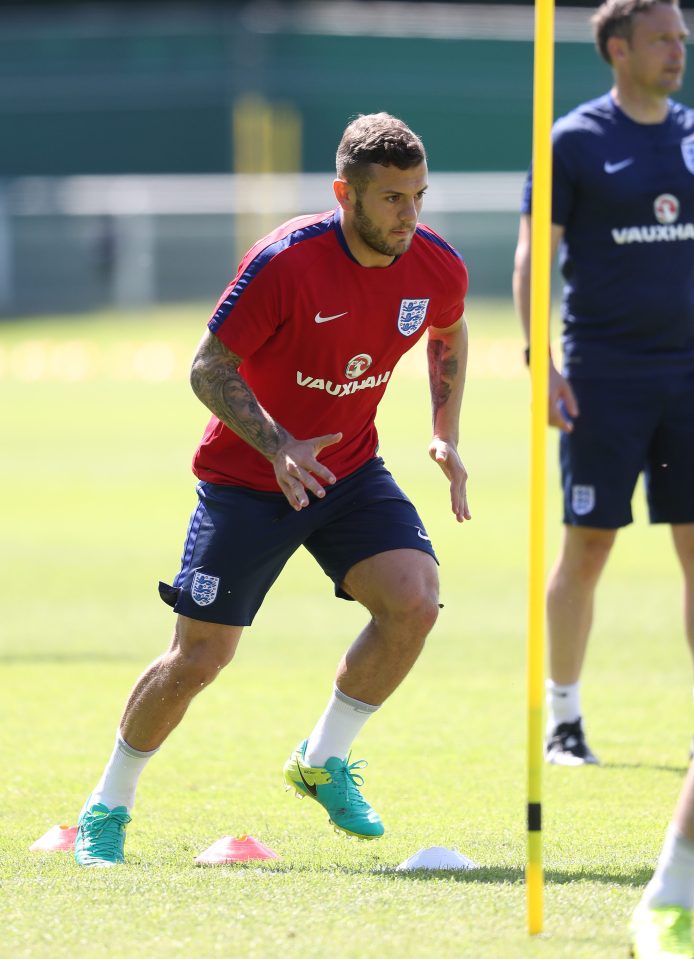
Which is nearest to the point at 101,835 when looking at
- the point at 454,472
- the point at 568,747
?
the point at 454,472

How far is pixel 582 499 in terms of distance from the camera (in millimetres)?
6754

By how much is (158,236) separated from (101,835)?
3368 centimetres

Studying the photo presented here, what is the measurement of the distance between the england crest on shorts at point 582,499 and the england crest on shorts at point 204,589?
6.63ft

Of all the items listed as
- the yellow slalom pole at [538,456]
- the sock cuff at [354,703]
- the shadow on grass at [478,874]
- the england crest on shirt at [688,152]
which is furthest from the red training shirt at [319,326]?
the england crest on shirt at [688,152]

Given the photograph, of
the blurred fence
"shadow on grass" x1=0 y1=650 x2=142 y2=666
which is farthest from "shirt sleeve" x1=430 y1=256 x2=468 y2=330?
the blurred fence

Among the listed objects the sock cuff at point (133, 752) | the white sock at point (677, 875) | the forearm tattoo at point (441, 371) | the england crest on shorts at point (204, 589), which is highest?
the forearm tattoo at point (441, 371)

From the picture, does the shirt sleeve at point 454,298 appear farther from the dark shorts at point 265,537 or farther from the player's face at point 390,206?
the dark shorts at point 265,537

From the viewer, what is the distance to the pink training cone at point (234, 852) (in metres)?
5.09

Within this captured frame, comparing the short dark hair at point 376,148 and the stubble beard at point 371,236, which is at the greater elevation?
the short dark hair at point 376,148

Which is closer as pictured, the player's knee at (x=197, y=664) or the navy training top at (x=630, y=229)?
the player's knee at (x=197, y=664)

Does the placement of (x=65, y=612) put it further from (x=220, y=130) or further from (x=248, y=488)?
(x=220, y=130)

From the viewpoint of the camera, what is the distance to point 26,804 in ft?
19.8

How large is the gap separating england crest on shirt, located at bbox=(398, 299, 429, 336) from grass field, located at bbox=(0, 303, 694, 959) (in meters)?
1.68

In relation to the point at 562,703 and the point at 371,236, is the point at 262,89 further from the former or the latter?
the point at 371,236
